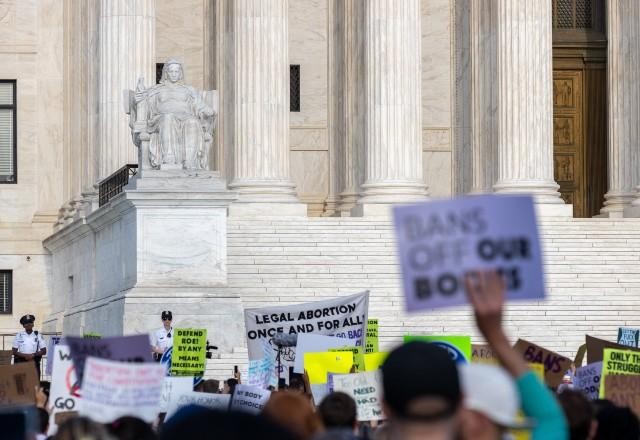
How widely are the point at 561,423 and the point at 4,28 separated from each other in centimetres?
4780

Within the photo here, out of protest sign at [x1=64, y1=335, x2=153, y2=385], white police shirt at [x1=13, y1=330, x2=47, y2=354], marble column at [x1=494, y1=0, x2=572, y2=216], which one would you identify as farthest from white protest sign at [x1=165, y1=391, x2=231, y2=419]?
marble column at [x1=494, y1=0, x2=572, y2=216]

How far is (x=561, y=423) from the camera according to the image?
298 inches

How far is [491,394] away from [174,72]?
108 feet

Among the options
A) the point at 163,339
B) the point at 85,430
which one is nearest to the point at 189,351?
the point at 163,339

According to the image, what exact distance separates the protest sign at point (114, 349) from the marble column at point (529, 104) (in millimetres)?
34086

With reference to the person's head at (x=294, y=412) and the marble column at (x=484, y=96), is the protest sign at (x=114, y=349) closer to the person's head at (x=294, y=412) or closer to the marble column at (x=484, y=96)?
the person's head at (x=294, y=412)

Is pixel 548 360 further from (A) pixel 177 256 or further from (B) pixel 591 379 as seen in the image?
(A) pixel 177 256

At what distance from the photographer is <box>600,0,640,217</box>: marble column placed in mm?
49562

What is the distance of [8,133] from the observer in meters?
54.1

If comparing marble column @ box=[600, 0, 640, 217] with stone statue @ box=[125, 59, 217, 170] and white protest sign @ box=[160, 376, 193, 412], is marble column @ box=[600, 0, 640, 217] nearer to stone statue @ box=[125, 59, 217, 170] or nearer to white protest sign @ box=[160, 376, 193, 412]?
stone statue @ box=[125, 59, 217, 170]

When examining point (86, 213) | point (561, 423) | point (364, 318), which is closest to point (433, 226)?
point (561, 423)

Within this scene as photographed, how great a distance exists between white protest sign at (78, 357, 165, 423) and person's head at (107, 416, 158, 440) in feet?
3.40

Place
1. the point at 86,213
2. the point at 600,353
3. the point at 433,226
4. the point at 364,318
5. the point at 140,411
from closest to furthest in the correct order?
1. the point at 433,226
2. the point at 140,411
3. the point at 600,353
4. the point at 364,318
5. the point at 86,213

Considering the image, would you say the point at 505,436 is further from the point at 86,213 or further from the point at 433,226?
the point at 86,213
